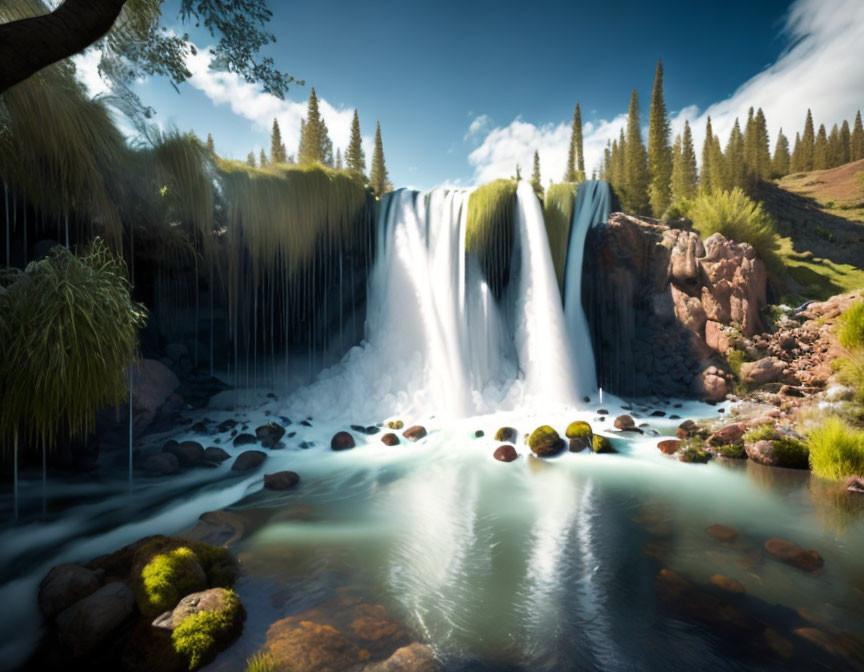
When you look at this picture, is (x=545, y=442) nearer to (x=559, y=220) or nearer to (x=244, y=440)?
(x=244, y=440)

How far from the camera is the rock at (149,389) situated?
7.82 metres

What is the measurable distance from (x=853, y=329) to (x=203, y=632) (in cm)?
1197

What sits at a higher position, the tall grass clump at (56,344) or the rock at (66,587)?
the tall grass clump at (56,344)

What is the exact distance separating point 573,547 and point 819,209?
39391mm

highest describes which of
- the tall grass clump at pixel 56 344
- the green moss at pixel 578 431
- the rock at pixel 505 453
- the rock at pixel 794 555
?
the tall grass clump at pixel 56 344

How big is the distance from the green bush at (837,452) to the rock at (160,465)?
10.9m

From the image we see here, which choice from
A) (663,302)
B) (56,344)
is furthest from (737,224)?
(56,344)

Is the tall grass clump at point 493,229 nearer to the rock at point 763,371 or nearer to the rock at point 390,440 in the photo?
the rock at point 390,440

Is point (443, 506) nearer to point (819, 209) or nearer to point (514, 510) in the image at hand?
point (514, 510)

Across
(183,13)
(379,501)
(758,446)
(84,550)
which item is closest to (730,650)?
(379,501)

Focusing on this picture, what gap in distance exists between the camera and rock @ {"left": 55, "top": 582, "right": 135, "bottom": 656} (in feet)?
9.28

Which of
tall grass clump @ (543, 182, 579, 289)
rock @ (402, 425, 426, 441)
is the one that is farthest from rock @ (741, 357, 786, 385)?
rock @ (402, 425, 426, 441)

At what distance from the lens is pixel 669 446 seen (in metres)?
7.94

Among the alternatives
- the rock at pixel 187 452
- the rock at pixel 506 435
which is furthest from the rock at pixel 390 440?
the rock at pixel 187 452
